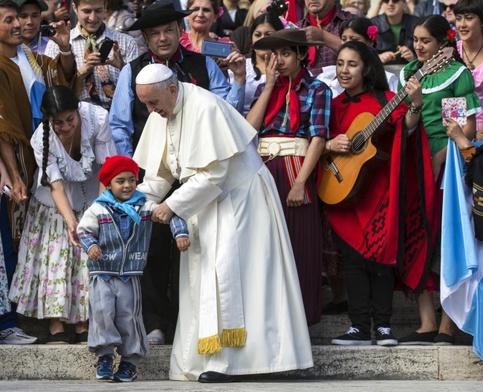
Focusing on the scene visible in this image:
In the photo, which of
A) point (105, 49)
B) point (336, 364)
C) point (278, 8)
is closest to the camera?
point (336, 364)

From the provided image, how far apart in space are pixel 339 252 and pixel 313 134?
875 millimetres

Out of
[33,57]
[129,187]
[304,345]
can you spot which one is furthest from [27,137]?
[304,345]

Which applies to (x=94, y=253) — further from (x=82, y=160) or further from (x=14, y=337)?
(x=14, y=337)

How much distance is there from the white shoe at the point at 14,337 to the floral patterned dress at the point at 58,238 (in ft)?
0.47

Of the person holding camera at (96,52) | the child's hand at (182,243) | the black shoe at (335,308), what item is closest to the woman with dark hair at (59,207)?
the person holding camera at (96,52)

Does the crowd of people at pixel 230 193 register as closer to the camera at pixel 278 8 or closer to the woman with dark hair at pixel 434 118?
the woman with dark hair at pixel 434 118

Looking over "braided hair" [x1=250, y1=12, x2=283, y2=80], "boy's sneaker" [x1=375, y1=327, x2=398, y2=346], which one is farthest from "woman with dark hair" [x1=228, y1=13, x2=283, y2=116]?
"boy's sneaker" [x1=375, y1=327, x2=398, y2=346]

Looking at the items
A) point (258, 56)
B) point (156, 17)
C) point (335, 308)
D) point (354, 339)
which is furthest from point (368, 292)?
point (156, 17)

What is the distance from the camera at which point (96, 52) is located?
875 centimetres

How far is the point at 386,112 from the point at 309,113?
0.53m

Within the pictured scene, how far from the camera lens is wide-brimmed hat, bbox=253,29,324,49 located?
8.27m

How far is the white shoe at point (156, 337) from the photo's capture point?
26.7ft

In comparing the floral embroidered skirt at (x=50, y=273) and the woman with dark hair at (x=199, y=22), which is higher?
the woman with dark hair at (x=199, y=22)

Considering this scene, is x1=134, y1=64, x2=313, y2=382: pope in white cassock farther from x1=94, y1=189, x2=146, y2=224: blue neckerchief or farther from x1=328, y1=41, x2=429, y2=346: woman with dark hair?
x1=328, y1=41, x2=429, y2=346: woman with dark hair
